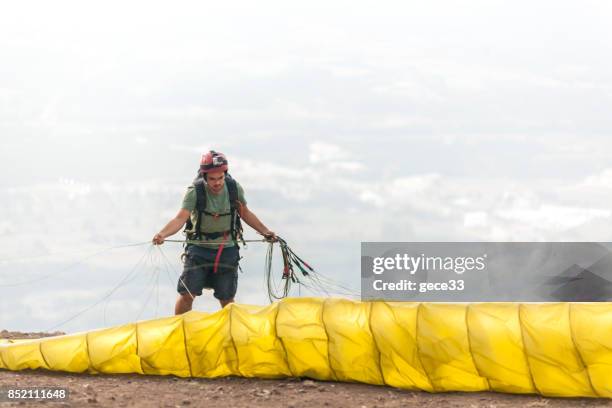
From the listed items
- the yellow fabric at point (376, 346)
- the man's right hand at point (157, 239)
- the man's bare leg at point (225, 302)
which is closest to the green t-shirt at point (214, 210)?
the man's right hand at point (157, 239)

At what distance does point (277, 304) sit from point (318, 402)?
1.71m

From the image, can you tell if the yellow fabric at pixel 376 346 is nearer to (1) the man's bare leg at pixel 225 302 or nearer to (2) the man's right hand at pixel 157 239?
(1) the man's bare leg at pixel 225 302

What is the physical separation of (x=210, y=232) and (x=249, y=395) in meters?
2.54

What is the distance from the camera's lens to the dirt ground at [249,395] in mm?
12867

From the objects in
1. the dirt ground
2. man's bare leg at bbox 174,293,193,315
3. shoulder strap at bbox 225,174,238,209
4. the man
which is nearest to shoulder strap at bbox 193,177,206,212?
the man

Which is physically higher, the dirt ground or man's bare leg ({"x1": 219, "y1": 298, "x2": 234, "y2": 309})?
man's bare leg ({"x1": 219, "y1": 298, "x2": 234, "y2": 309})

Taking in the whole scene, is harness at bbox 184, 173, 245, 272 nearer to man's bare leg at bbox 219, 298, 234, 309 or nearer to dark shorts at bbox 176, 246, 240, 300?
dark shorts at bbox 176, 246, 240, 300

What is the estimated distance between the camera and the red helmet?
14523mm

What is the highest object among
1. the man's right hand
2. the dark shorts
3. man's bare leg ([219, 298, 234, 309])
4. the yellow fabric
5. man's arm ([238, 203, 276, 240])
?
man's arm ([238, 203, 276, 240])

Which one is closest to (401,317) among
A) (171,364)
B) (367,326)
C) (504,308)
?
(367,326)

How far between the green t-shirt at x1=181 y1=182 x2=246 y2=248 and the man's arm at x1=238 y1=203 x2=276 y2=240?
0.35 m

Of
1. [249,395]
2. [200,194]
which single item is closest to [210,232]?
[200,194]

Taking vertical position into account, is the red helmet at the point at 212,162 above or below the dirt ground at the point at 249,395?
above

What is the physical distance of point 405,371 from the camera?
534 inches
